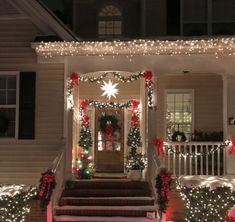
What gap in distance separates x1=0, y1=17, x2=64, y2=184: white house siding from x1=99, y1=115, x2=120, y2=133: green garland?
2580 mm

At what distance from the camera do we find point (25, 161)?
14758 mm

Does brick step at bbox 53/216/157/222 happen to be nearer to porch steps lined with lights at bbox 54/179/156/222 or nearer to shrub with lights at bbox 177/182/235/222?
porch steps lined with lights at bbox 54/179/156/222

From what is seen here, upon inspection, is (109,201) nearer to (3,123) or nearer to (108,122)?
(3,123)

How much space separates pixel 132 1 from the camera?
19.2 metres

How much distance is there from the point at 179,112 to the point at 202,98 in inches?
34.4

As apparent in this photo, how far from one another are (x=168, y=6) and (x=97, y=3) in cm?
274

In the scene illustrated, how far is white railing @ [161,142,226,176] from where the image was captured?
13943 millimetres

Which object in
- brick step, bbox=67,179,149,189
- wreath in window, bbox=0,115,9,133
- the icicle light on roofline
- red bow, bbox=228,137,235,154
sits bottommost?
brick step, bbox=67,179,149,189

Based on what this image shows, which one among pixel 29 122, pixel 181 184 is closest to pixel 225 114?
pixel 181 184

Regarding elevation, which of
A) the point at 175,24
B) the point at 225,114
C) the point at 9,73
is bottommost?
the point at 225,114

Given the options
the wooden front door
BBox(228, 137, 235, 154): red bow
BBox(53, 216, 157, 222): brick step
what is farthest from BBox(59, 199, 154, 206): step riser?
the wooden front door

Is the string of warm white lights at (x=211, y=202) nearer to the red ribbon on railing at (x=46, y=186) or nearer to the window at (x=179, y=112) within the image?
the red ribbon on railing at (x=46, y=186)

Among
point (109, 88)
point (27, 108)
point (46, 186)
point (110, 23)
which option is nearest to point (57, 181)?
point (46, 186)

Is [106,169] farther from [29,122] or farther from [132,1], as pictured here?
[132,1]
